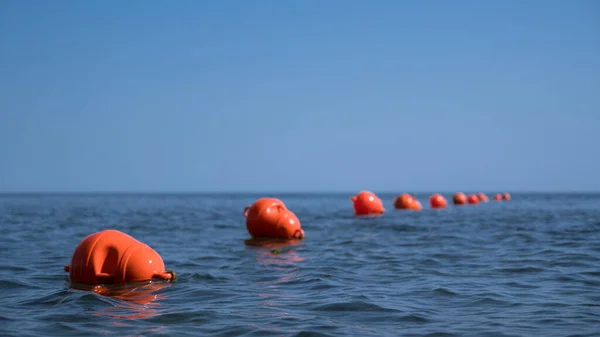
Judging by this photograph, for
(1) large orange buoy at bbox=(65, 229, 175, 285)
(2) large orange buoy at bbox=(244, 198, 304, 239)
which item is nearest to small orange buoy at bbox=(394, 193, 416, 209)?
(2) large orange buoy at bbox=(244, 198, 304, 239)

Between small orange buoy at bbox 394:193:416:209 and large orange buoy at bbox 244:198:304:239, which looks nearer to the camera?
large orange buoy at bbox 244:198:304:239

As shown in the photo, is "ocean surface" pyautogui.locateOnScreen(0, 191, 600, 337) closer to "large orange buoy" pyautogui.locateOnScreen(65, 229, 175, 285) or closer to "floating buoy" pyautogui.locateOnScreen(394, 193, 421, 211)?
"large orange buoy" pyautogui.locateOnScreen(65, 229, 175, 285)

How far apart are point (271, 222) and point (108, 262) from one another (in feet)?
25.7

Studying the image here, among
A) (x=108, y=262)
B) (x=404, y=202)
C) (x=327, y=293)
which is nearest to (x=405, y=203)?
(x=404, y=202)

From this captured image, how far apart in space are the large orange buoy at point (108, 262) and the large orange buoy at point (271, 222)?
7551 millimetres

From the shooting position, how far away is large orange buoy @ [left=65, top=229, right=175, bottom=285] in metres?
9.19

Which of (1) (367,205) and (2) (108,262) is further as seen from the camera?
(1) (367,205)

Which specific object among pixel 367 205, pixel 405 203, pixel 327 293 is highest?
pixel 367 205

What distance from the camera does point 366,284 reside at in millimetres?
9742

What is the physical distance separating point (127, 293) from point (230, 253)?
5768 millimetres

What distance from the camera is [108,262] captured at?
30.5ft

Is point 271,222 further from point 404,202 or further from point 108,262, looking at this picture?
point 404,202

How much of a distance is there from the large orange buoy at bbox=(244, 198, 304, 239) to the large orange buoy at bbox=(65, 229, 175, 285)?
7551mm

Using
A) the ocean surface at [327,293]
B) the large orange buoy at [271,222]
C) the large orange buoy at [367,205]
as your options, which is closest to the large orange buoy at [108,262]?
the ocean surface at [327,293]
